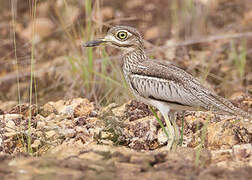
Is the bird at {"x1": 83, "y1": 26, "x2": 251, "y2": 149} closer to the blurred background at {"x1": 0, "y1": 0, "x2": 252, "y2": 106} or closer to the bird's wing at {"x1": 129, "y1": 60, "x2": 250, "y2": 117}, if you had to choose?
the bird's wing at {"x1": 129, "y1": 60, "x2": 250, "y2": 117}

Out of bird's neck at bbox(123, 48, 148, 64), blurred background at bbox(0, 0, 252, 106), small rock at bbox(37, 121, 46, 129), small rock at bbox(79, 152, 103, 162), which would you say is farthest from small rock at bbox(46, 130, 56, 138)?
small rock at bbox(79, 152, 103, 162)

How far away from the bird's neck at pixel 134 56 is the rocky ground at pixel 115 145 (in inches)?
23.6

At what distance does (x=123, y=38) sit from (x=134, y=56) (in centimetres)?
21

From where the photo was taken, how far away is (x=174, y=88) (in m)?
4.56

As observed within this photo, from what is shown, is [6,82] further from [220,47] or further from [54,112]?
[220,47]

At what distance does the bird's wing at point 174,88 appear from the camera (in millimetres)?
4457

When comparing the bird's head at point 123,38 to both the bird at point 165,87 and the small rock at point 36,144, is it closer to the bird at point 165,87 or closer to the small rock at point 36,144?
the bird at point 165,87

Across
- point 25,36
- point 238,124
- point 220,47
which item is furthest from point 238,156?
point 25,36

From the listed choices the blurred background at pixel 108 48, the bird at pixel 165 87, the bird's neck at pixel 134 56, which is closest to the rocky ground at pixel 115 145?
the bird at pixel 165 87

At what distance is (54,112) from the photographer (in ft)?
18.1

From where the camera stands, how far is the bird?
4.47m

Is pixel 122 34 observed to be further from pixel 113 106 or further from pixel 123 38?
pixel 113 106

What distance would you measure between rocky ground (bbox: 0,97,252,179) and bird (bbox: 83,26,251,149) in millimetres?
148

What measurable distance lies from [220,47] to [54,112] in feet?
12.1
